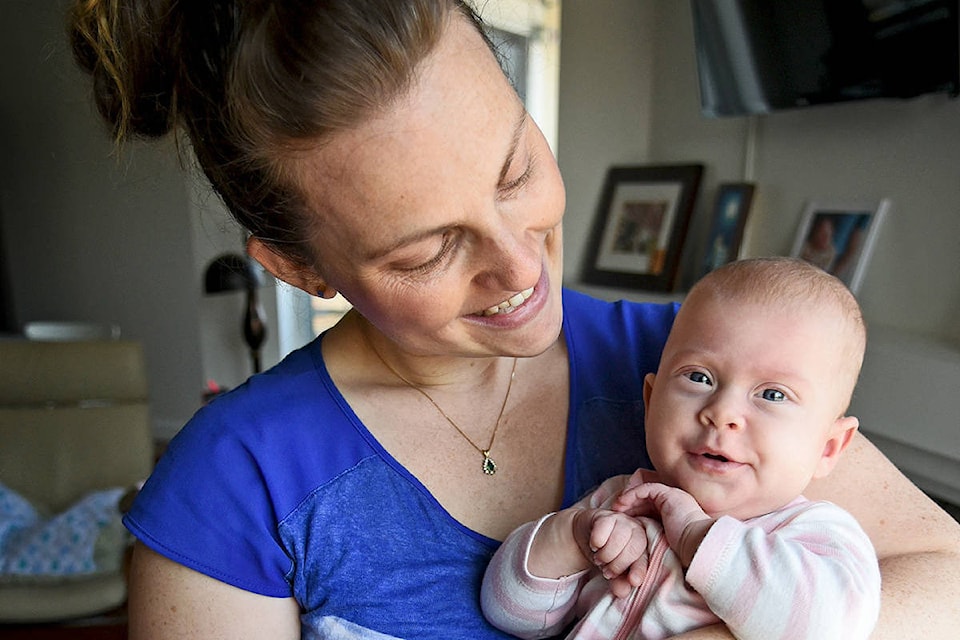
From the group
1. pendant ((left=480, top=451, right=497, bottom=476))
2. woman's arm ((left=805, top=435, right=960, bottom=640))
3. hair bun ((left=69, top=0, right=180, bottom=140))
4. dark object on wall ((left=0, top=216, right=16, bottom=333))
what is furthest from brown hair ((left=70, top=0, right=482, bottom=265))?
dark object on wall ((left=0, top=216, right=16, bottom=333))

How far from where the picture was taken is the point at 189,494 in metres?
0.92

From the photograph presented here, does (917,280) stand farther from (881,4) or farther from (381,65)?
(381,65)

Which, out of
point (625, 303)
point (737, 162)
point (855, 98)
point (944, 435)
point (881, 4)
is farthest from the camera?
point (737, 162)

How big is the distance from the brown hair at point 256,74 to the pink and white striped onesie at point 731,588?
49 centimetres

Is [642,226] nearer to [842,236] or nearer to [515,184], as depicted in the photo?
[842,236]

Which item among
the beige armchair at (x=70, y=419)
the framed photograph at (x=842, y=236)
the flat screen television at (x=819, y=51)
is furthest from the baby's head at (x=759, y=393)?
the beige armchair at (x=70, y=419)

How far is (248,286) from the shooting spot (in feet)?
13.9

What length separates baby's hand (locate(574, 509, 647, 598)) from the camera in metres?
0.87

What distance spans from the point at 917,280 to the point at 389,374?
197 centimetres

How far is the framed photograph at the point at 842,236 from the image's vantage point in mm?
2486

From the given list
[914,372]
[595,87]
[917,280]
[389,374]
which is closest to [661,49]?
[595,87]

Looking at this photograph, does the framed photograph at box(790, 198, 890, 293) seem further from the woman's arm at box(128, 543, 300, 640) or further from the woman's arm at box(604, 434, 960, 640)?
the woman's arm at box(128, 543, 300, 640)

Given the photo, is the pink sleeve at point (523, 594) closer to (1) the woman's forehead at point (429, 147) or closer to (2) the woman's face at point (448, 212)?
(2) the woman's face at point (448, 212)

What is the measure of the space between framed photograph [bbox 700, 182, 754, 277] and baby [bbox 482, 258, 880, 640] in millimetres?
2088
